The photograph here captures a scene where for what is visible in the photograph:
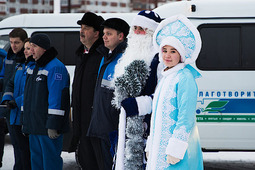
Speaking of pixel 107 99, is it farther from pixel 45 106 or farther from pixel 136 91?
pixel 45 106

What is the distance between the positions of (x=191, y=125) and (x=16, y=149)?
3.30 meters

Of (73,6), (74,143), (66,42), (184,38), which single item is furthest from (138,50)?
(73,6)

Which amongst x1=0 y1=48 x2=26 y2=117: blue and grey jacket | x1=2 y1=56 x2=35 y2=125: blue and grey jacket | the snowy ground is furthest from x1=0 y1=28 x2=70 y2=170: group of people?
the snowy ground

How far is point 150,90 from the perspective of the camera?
385 centimetres

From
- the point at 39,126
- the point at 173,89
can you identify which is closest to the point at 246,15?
the point at 39,126

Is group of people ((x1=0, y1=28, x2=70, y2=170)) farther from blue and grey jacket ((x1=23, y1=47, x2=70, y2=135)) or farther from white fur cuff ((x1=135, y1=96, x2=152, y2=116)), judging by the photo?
white fur cuff ((x1=135, y1=96, x2=152, y2=116))

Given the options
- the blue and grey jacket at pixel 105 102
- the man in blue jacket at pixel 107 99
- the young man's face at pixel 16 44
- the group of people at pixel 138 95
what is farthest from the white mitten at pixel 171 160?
the young man's face at pixel 16 44

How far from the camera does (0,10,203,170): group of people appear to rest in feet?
11.0

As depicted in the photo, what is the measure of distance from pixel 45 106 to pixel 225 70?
2.95m

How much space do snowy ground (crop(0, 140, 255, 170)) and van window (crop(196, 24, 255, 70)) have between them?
176 cm

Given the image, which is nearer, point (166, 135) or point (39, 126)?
point (166, 135)

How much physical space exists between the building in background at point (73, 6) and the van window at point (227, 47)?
91.1m

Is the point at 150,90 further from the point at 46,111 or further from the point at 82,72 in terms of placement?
the point at 46,111

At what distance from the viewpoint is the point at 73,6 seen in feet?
376
